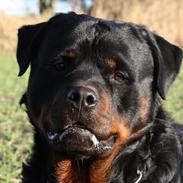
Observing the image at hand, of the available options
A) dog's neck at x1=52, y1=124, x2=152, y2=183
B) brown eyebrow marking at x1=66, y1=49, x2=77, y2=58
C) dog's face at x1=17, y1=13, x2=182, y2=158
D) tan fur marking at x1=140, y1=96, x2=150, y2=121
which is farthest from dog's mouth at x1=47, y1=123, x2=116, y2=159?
brown eyebrow marking at x1=66, y1=49, x2=77, y2=58

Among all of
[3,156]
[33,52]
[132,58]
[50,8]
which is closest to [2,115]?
[3,156]

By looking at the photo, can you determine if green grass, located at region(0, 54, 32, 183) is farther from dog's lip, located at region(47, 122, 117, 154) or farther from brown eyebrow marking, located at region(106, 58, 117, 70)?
brown eyebrow marking, located at region(106, 58, 117, 70)

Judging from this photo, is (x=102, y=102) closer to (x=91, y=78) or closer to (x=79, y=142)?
(x=91, y=78)

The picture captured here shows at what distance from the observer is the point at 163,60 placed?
4.68m

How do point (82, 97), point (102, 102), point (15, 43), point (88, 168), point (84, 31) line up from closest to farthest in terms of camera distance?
1. point (82, 97)
2. point (102, 102)
3. point (88, 168)
4. point (84, 31)
5. point (15, 43)

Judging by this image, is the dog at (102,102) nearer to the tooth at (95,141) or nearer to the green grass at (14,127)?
the tooth at (95,141)

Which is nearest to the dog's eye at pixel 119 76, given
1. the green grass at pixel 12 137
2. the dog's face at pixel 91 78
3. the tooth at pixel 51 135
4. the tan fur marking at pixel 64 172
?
the dog's face at pixel 91 78

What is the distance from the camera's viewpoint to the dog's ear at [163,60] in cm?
463

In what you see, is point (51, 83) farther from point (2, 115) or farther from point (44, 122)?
point (2, 115)

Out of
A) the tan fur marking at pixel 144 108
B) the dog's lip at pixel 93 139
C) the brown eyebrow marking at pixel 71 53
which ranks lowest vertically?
the dog's lip at pixel 93 139

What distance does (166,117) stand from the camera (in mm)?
4859

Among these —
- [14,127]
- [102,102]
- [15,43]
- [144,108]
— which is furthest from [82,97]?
Result: [15,43]

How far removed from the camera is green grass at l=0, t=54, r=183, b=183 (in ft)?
20.8

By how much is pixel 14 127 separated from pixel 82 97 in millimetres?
4584
